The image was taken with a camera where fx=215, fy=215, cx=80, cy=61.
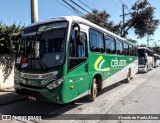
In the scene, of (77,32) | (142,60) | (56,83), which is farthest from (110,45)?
(142,60)

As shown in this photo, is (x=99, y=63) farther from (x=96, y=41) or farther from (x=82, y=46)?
(x=82, y=46)

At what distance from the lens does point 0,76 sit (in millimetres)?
10977

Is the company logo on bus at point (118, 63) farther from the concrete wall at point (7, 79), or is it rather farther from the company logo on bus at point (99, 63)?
the concrete wall at point (7, 79)

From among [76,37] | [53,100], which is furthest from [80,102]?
[76,37]

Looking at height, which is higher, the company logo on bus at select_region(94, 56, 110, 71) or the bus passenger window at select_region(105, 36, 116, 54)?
the bus passenger window at select_region(105, 36, 116, 54)

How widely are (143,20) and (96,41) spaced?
30623 millimetres

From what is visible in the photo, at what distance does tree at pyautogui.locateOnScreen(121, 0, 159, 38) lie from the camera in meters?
36.4

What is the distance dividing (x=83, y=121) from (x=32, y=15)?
6565 mm

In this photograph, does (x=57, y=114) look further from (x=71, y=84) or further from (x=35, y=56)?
(x=35, y=56)

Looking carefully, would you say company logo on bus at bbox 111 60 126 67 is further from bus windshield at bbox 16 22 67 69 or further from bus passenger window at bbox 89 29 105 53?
bus windshield at bbox 16 22 67 69

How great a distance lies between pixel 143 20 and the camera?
36.8 meters

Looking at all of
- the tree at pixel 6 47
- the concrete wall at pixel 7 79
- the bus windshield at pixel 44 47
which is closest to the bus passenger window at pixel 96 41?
the bus windshield at pixel 44 47

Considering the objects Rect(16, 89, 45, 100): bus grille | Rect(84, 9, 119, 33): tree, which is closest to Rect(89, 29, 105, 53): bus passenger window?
Rect(16, 89, 45, 100): bus grille

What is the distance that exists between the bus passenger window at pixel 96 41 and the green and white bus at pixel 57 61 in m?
0.04
